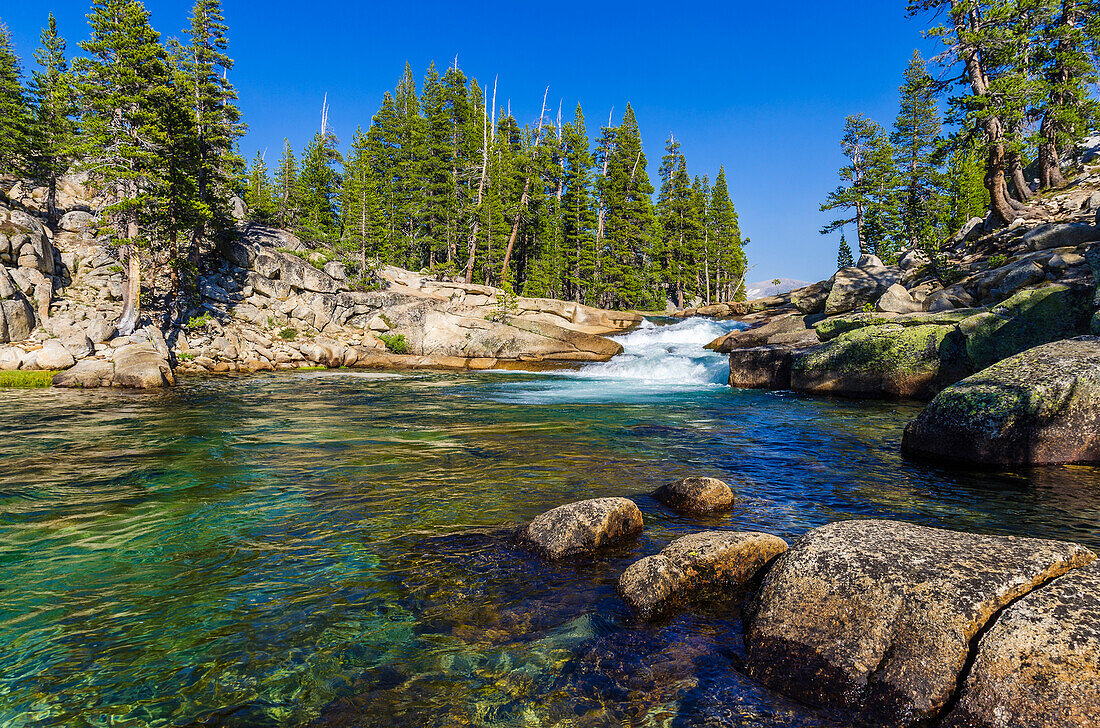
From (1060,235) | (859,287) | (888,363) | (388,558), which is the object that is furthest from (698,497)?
(859,287)

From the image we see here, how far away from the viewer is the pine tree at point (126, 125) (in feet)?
82.0

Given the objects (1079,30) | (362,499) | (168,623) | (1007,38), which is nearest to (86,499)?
(362,499)

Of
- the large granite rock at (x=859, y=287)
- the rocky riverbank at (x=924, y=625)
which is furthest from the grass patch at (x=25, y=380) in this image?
the large granite rock at (x=859, y=287)

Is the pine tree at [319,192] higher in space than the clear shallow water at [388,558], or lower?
higher

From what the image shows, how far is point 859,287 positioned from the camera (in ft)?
90.0

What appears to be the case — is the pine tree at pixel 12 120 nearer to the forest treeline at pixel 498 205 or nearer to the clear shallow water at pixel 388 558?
the forest treeline at pixel 498 205

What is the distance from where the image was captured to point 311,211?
50594 mm

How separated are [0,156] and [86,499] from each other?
49.9 m

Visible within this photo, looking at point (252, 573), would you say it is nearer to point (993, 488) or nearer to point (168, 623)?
point (168, 623)

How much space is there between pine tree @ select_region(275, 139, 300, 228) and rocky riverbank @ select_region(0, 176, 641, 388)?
365 inches

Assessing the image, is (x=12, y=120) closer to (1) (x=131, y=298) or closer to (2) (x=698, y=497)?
(1) (x=131, y=298)

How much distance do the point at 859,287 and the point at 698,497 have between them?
2605 cm

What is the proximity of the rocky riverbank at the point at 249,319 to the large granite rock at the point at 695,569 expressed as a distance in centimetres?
2221

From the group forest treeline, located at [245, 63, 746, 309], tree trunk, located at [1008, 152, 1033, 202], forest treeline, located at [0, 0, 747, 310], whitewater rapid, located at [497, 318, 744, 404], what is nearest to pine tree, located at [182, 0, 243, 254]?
forest treeline, located at [0, 0, 747, 310]
